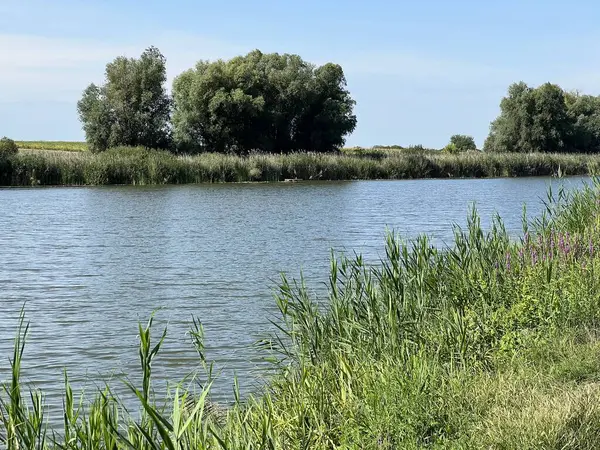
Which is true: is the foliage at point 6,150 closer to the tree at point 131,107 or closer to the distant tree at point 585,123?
the tree at point 131,107

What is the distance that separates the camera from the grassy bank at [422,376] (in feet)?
13.8

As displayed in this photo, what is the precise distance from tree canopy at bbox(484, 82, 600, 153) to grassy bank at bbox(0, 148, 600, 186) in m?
11.5

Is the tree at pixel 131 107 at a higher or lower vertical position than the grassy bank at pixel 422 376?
higher

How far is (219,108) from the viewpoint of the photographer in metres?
55.2

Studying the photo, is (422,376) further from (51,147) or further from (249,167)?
(51,147)

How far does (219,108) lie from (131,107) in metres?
5.81

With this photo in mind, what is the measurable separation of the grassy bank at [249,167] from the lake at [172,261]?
19.4ft

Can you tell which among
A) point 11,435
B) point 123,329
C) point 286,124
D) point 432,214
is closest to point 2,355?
point 123,329

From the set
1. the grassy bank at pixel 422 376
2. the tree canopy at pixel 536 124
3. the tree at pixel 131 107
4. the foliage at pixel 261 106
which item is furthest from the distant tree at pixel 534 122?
the grassy bank at pixel 422 376

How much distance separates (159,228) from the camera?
22.2m

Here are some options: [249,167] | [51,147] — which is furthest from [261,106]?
[51,147]

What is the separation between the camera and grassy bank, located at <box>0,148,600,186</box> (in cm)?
4084

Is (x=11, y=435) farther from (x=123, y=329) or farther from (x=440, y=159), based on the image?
(x=440, y=159)

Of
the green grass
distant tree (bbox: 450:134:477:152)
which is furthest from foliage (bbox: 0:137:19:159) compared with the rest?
distant tree (bbox: 450:134:477:152)
